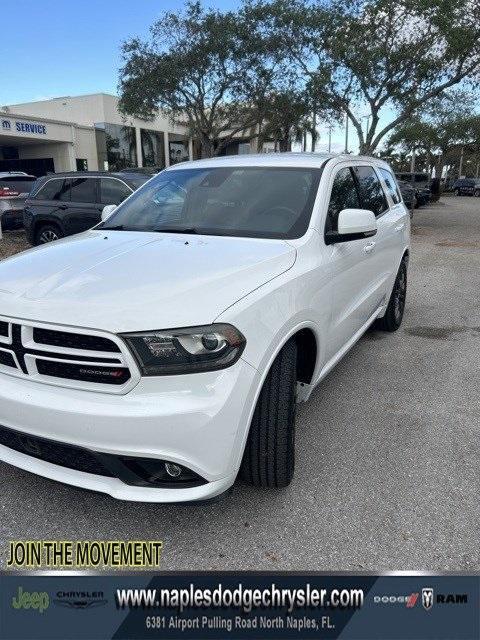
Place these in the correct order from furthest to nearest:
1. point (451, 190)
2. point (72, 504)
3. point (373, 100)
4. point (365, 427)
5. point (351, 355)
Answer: point (451, 190)
point (373, 100)
point (351, 355)
point (365, 427)
point (72, 504)

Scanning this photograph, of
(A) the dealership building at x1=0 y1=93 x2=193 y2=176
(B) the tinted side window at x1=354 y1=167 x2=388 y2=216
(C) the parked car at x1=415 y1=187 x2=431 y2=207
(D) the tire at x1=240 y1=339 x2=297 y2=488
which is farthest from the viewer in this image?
(A) the dealership building at x1=0 y1=93 x2=193 y2=176

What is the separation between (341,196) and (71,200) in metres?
7.35

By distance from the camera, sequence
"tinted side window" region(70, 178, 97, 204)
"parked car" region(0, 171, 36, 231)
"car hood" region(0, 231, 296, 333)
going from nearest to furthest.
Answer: "car hood" region(0, 231, 296, 333) < "tinted side window" region(70, 178, 97, 204) < "parked car" region(0, 171, 36, 231)

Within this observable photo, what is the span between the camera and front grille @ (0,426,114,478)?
225 centimetres

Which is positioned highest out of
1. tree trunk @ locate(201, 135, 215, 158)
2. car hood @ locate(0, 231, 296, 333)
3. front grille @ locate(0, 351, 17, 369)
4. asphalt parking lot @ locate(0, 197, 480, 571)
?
tree trunk @ locate(201, 135, 215, 158)

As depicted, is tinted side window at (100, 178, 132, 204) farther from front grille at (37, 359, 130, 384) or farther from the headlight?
the headlight

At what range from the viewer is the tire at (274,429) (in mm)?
2488

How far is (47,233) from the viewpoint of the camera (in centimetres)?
1000

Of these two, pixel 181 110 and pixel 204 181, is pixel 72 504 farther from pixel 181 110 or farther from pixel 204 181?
pixel 181 110

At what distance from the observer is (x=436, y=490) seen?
2.86 meters

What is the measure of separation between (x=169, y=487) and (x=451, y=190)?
188 feet

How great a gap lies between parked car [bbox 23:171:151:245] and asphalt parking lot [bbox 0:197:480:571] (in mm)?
6747

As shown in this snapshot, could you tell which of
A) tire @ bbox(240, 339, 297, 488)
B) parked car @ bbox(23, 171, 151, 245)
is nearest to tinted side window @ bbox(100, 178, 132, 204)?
parked car @ bbox(23, 171, 151, 245)

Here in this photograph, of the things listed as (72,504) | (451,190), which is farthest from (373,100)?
(451,190)
